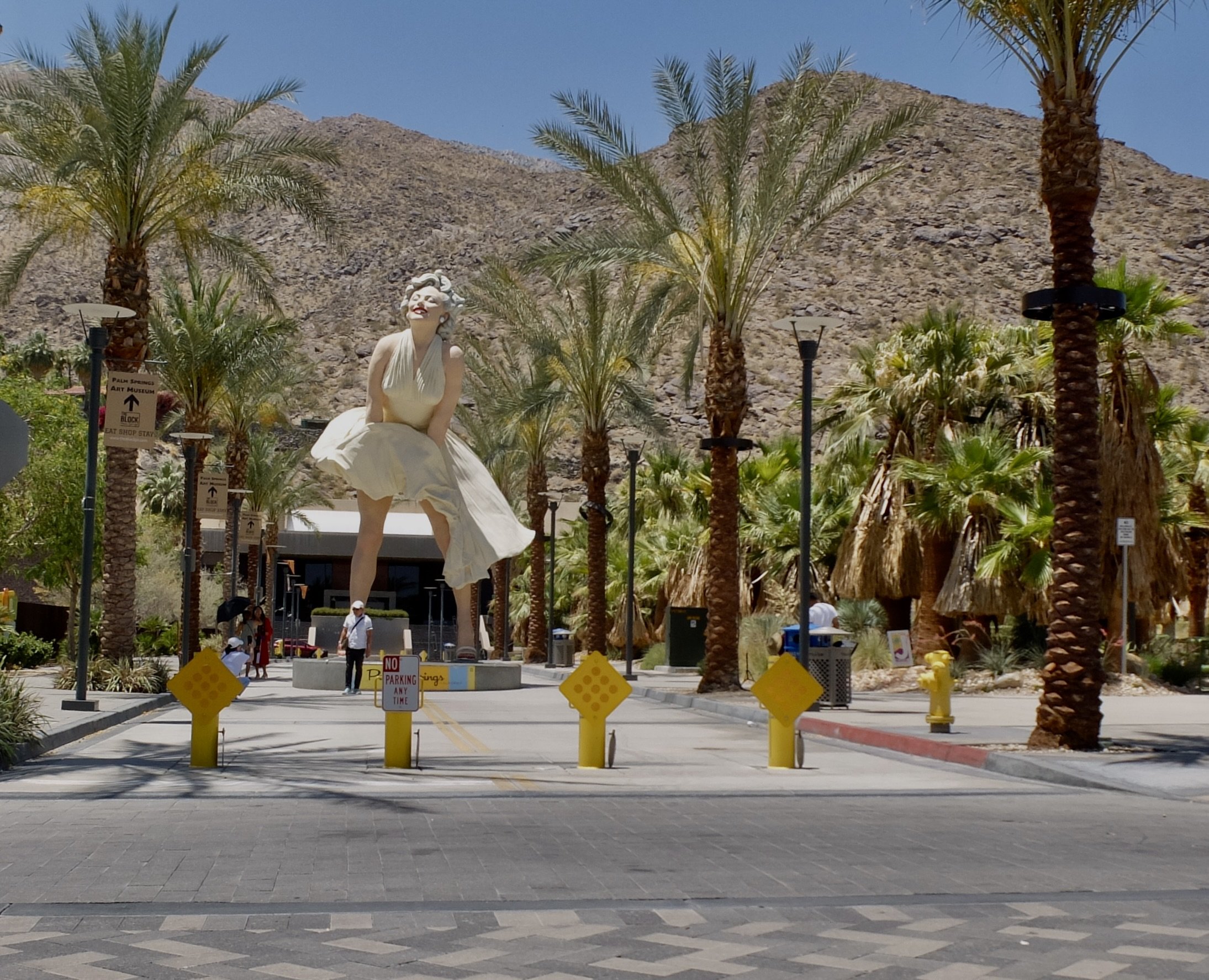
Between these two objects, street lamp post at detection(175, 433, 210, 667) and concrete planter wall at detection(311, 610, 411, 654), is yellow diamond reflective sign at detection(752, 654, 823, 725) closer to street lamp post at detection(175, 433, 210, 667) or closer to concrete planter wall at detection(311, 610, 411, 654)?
street lamp post at detection(175, 433, 210, 667)

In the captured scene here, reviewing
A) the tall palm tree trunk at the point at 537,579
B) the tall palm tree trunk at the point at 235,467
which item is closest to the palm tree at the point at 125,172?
the tall palm tree trunk at the point at 235,467

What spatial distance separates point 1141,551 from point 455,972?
23.5 meters

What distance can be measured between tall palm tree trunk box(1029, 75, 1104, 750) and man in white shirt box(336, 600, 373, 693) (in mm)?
14235

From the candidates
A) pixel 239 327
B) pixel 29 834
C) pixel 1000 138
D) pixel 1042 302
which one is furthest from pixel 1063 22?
pixel 1000 138

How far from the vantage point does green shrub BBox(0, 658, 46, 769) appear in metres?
13.1

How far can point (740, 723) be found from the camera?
807 inches

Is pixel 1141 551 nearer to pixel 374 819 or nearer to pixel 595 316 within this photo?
pixel 595 316

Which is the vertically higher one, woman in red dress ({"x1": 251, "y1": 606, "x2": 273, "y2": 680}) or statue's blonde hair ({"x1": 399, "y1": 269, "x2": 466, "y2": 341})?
statue's blonde hair ({"x1": 399, "y1": 269, "x2": 466, "y2": 341})

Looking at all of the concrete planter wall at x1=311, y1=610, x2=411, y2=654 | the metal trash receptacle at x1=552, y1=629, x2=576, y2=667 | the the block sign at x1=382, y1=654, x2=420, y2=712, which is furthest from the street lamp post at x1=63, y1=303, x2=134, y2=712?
the metal trash receptacle at x1=552, y1=629, x2=576, y2=667

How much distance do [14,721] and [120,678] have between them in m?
10.2

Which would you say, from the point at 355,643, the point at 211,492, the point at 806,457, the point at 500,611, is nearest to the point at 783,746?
the point at 806,457

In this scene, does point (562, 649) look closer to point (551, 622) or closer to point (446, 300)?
point (551, 622)

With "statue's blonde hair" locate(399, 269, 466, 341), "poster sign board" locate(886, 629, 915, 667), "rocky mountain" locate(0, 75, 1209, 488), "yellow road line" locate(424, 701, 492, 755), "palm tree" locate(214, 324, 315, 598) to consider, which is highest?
"rocky mountain" locate(0, 75, 1209, 488)

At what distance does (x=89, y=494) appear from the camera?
2041cm
